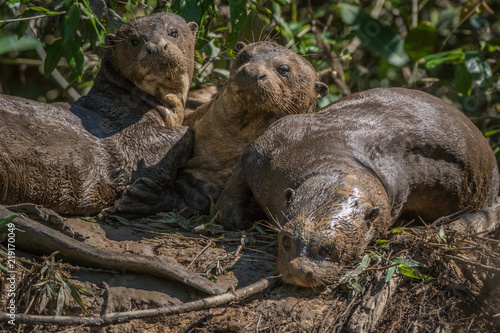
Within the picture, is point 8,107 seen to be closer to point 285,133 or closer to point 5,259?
point 5,259

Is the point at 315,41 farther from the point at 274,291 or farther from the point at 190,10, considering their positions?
the point at 274,291

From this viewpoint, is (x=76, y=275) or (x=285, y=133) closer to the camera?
(x=76, y=275)

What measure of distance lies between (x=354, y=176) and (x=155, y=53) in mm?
1916

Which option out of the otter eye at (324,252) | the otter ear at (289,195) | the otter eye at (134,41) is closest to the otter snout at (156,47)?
the otter eye at (134,41)

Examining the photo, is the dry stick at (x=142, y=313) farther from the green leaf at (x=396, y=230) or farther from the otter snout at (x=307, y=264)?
the green leaf at (x=396, y=230)

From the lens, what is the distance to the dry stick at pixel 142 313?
3146 mm

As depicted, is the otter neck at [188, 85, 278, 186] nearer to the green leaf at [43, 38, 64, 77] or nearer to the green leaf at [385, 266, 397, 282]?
the green leaf at [43, 38, 64, 77]

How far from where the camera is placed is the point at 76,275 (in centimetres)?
357

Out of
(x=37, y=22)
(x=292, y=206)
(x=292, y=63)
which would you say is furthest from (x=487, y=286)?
(x=37, y=22)

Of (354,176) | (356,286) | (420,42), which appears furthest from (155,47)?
(420,42)

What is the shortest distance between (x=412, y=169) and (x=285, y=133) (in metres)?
0.84

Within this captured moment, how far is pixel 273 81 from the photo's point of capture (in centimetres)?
470

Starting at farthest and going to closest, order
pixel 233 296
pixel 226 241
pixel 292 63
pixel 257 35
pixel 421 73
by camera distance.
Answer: pixel 421 73 < pixel 257 35 < pixel 292 63 < pixel 226 241 < pixel 233 296

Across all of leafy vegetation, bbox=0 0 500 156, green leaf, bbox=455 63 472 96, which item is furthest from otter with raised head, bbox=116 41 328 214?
green leaf, bbox=455 63 472 96
